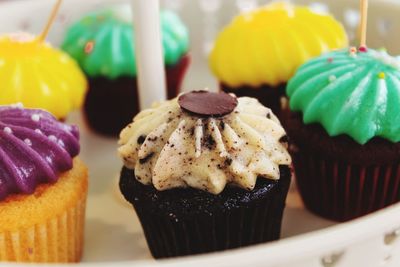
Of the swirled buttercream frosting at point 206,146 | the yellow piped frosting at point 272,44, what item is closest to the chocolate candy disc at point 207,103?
the swirled buttercream frosting at point 206,146

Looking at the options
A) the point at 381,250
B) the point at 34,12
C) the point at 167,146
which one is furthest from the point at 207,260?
the point at 34,12

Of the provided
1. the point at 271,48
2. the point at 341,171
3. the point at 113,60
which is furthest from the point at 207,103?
the point at 113,60

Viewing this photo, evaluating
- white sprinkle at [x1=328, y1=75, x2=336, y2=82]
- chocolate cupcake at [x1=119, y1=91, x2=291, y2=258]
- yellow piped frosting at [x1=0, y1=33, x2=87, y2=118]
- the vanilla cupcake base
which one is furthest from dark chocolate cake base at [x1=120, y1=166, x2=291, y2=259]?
yellow piped frosting at [x1=0, y1=33, x2=87, y2=118]

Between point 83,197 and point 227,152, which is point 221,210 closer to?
point 227,152

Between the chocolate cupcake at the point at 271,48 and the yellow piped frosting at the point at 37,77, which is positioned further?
the chocolate cupcake at the point at 271,48

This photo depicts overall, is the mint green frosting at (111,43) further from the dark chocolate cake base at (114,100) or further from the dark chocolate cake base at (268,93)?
the dark chocolate cake base at (268,93)

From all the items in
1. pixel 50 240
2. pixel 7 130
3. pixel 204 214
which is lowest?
pixel 50 240

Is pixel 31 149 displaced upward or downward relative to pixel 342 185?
upward

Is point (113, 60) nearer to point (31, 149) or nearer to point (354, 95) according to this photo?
point (31, 149)
